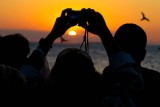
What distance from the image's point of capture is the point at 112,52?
275cm

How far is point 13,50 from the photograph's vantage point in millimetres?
3783

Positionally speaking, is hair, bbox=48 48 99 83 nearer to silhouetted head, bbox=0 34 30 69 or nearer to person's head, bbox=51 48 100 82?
Result: person's head, bbox=51 48 100 82

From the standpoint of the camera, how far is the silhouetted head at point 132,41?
13.0 feet

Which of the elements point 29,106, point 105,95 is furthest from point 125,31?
point 29,106

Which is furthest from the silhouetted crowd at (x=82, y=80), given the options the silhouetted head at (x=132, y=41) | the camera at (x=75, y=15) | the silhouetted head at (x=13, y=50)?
the silhouetted head at (x=132, y=41)

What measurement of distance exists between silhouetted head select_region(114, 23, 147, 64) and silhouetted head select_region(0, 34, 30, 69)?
900 mm

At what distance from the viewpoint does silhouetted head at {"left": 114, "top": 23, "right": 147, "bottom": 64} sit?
13.0ft

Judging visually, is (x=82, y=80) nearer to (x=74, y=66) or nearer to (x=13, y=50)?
(x=74, y=66)

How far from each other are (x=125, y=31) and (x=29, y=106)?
1.70 meters

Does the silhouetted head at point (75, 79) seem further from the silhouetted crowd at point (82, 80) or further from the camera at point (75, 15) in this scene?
the camera at point (75, 15)

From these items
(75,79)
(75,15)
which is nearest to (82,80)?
(75,79)

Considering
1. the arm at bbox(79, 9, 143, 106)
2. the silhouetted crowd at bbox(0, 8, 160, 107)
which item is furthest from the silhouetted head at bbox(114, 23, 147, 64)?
the arm at bbox(79, 9, 143, 106)

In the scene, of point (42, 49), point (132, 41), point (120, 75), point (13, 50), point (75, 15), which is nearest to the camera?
point (120, 75)

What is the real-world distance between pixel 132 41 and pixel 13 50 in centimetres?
112
